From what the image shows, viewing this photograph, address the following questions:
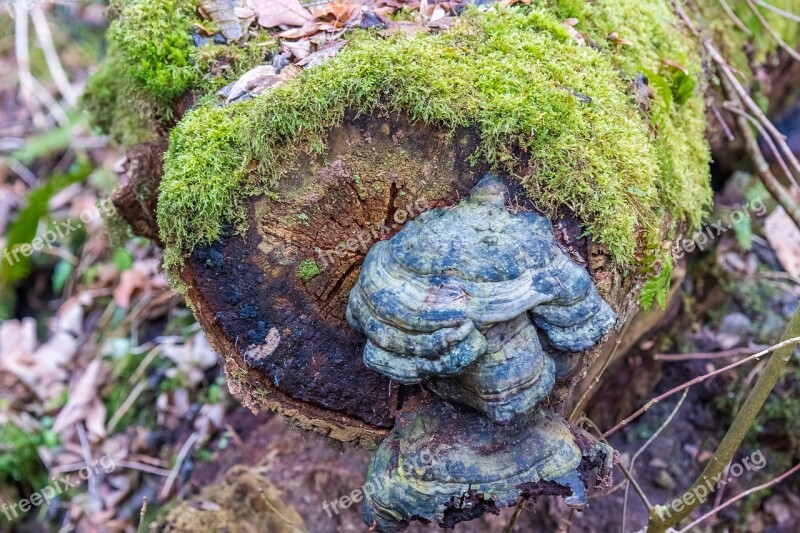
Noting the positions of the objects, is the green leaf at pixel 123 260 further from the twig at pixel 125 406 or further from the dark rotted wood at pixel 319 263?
the dark rotted wood at pixel 319 263

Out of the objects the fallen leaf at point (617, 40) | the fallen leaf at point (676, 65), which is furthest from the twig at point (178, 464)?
the fallen leaf at point (676, 65)

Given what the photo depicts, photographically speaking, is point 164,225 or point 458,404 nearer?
point 458,404

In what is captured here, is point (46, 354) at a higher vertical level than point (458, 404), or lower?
lower

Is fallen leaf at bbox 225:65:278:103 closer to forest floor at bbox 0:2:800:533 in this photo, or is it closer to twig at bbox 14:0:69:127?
forest floor at bbox 0:2:800:533

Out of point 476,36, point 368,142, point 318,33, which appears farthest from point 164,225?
point 476,36

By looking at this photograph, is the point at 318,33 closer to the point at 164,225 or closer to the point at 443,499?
the point at 164,225

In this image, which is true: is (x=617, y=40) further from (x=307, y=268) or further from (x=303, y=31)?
(x=307, y=268)
